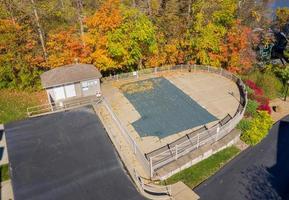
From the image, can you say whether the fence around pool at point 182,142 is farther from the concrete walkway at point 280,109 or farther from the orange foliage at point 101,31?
the orange foliage at point 101,31

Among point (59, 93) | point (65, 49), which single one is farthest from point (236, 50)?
point (59, 93)

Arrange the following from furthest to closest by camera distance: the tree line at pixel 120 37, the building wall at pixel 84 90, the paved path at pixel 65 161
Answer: the tree line at pixel 120 37, the building wall at pixel 84 90, the paved path at pixel 65 161

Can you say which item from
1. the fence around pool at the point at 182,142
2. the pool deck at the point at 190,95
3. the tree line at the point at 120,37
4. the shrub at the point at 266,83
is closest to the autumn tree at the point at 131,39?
the tree line at the point at 120,37

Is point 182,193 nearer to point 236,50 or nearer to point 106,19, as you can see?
point 106,19

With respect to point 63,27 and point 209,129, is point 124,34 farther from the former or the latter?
point 209,129

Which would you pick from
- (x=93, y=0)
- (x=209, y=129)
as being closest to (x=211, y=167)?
(x=209, y=129)

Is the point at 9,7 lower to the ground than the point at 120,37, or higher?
higher
